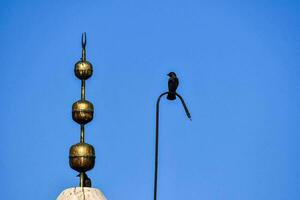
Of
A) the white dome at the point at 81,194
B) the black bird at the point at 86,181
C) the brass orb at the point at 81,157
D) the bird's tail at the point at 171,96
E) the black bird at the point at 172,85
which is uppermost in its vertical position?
the black bird at the point at 172,85

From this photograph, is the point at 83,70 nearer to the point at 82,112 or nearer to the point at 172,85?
the point at 82,112

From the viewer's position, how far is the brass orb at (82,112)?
12.1 meters

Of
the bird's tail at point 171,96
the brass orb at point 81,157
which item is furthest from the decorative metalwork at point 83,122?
the bird's tail at point 171,96

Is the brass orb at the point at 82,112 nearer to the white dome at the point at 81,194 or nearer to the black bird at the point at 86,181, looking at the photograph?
the black bird at the point at 86,181

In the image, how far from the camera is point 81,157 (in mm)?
11852

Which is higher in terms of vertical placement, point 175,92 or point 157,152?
point 175,92

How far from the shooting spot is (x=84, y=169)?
1191 cm

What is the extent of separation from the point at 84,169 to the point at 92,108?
2.62ft

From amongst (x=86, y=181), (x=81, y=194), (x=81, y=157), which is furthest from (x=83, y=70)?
(x=81, y=194)

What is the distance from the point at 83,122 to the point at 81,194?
0.99 metres

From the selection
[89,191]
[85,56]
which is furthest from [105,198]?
[85,56]

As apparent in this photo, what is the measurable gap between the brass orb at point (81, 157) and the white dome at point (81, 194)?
30 centimetres

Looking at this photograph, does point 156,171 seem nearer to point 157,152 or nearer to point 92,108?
point 157,152

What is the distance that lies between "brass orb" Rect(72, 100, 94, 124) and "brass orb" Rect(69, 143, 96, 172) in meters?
0.34
